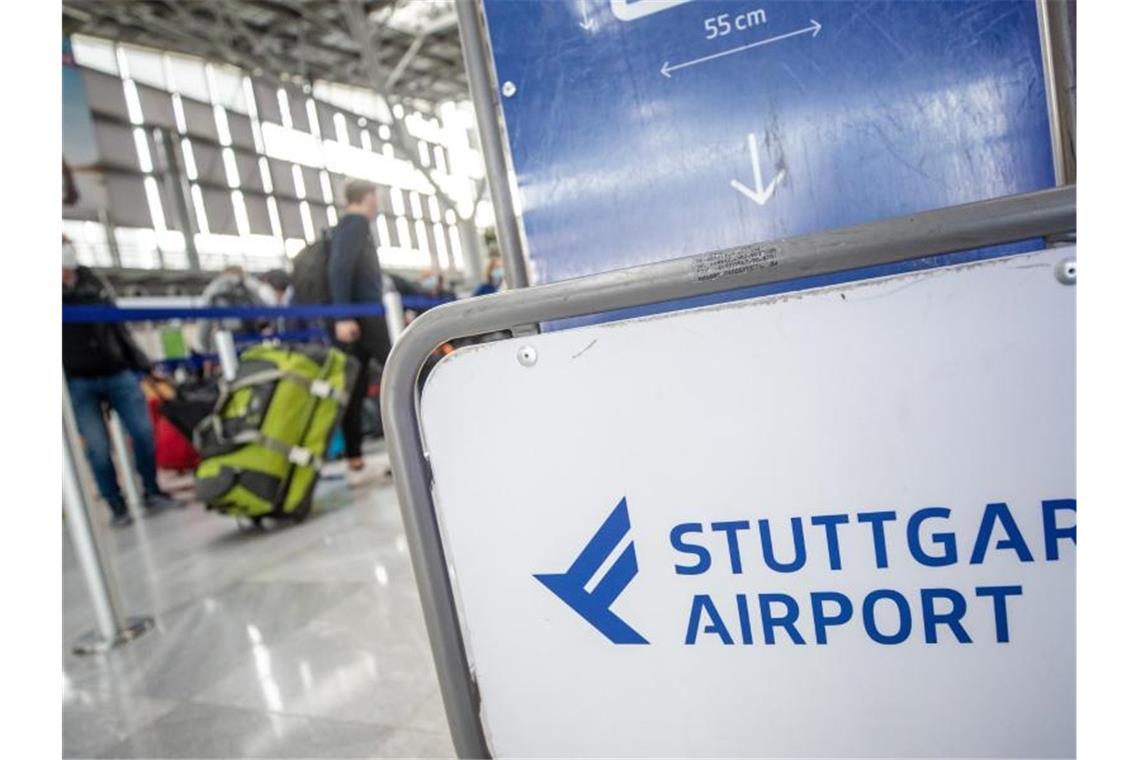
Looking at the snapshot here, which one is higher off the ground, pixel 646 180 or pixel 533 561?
pixel 646 180

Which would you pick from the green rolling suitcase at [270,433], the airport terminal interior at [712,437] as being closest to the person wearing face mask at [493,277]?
the green rolling suitcase at [270,433]

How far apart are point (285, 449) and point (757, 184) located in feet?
8.31

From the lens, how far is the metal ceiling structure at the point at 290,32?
1155 centimetres

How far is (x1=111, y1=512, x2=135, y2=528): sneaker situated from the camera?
12.0 feet

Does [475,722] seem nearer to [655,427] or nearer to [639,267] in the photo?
[655,427]

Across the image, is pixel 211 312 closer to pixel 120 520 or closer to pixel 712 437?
pixel 120 520

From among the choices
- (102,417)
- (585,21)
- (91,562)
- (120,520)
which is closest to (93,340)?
(102,417)

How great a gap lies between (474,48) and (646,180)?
403 mm

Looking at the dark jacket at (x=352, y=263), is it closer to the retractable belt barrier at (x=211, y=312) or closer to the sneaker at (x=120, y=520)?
the retractable belt barrier at (x=211, y=312)

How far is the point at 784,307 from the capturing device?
657mm

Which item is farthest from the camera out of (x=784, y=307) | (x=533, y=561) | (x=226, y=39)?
(x=226, y=39)

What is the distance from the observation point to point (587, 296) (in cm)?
70

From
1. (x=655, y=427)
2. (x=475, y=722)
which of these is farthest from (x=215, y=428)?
(x=655, y=427)
